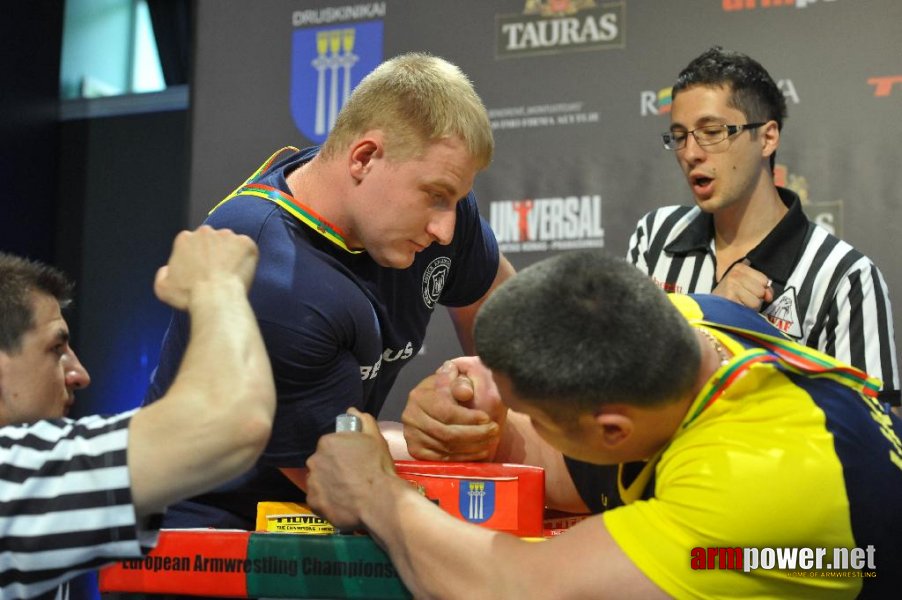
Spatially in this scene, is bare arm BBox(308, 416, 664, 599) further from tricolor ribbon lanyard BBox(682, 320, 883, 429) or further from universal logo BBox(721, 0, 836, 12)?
universal logo BBox(721, 0, 836, 12)

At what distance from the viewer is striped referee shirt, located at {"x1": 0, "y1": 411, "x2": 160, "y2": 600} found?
→ 1070mm

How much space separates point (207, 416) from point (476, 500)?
0.46 meters

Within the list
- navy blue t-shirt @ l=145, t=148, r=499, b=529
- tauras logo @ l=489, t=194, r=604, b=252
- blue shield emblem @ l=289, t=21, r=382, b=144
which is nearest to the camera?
navy blue t-shirt @ l=145, t=148, r=499, b=529

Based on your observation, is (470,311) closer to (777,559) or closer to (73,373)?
(73,373)

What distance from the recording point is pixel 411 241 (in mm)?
1823

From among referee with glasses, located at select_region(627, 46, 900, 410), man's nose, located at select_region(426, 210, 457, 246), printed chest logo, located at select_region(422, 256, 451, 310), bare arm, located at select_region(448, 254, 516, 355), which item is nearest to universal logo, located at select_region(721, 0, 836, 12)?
referee with glasses, located at select_region(627, 46, 900, 410)

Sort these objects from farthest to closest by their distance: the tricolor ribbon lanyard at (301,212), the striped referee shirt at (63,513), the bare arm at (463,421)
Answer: the tricolor ribbon lanyard at (301,212)
the bare arm at (463,421)
the striped referee shirt at (63,513)

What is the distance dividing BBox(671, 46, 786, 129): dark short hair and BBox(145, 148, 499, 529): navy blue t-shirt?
94 centimetres

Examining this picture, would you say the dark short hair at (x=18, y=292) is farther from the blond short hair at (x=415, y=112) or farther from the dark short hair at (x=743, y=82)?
the dark short hair at (x=743, y=82)

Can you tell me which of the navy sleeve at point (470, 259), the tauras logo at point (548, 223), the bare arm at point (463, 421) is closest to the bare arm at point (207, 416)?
the bare arm at point (463, 421)

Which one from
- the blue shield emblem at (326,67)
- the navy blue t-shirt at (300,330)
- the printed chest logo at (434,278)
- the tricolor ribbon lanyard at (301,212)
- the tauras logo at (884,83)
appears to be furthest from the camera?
the blue shield emblem at (326,67)

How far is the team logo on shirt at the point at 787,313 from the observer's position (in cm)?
233

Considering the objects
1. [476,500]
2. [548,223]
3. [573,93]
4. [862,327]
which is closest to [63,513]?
[476,500]

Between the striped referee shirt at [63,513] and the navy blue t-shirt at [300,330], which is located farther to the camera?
the navy blue t-shirt at [300,330]
